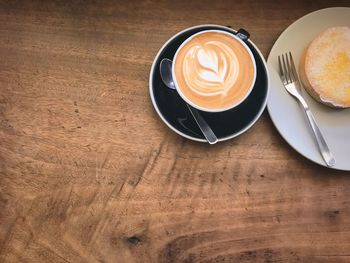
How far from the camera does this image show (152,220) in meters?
0.95

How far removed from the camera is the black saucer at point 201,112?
91cm

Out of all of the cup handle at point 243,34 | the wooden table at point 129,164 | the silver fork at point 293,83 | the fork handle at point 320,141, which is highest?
the cup handle at point 243,34

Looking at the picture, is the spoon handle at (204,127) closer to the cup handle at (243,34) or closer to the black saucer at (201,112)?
the black saucer at (201,112)

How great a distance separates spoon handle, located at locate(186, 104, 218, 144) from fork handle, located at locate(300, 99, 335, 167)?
21cm

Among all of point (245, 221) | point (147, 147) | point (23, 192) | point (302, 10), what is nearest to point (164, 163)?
point (147, 147)

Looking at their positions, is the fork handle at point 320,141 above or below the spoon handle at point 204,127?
above

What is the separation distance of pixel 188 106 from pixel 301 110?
0.83ft

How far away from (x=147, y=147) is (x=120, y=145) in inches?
2.5

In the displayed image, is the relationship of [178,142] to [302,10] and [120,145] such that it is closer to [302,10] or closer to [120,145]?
[120,145]

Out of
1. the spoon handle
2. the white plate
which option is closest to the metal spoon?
the spoon handle

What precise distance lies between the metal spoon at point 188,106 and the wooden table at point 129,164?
0.18 feet

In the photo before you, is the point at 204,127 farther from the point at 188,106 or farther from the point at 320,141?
the point at 320,141

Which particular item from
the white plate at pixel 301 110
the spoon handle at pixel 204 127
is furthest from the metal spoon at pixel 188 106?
the white plate at pixel 301 110

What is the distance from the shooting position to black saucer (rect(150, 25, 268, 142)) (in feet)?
2.99
